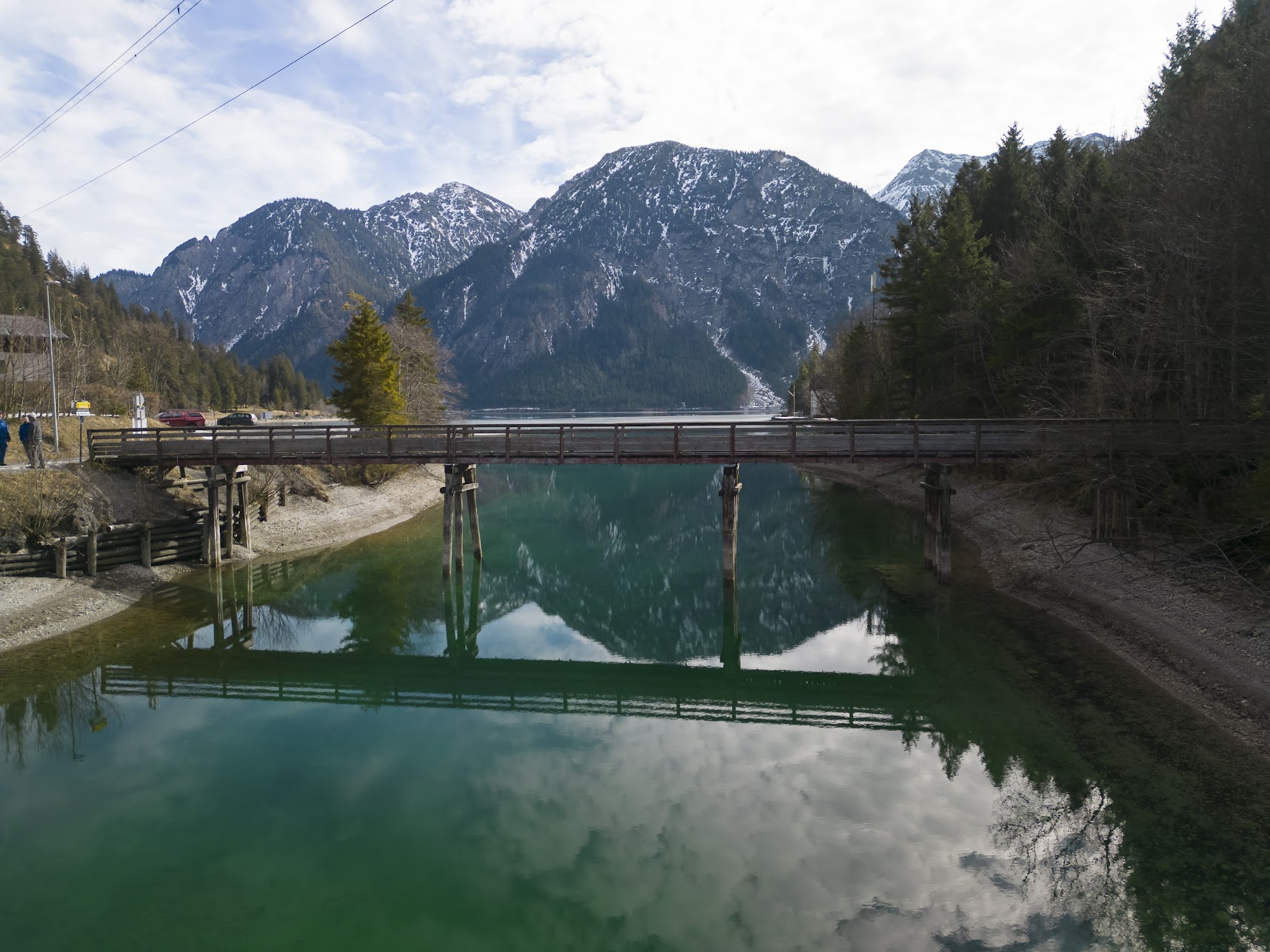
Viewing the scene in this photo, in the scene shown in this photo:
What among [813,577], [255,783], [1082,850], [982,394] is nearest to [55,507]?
[255,783]

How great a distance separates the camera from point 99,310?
406 ft

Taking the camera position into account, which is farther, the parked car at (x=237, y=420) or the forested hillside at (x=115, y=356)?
the parked car at (x=237, y=420)

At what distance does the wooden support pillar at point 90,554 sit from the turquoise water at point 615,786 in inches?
116

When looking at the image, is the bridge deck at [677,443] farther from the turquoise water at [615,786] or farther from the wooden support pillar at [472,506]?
the turquoise water at [615,786]

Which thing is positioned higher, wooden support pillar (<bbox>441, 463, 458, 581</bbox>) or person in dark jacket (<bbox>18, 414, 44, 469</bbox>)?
person in dark jacket (<bbox>18, 414, 44, 469</bbox>)

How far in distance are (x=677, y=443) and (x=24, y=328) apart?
202ft

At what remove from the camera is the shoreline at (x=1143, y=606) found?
16234 millimetres

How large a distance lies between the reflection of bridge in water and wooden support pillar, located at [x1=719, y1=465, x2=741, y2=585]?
17.8ft

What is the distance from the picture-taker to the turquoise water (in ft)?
33.6

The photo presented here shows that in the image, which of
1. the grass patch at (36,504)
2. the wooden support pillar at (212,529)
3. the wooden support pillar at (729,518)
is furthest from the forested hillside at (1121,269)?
the grass patch at (36,504)

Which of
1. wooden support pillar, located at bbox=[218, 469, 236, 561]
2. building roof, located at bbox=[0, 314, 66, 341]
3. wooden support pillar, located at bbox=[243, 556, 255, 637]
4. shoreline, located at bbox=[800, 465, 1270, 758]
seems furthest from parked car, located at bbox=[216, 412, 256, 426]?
shoreline, located at bbox=[800, 465, 1270, 758]

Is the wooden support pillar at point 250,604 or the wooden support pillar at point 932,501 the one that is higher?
the wooden support pillar at point 932,501

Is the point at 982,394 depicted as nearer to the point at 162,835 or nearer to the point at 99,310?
the point at 162,835

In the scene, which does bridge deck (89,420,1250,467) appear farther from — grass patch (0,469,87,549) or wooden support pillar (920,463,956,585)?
grass patch (0,469,87,549)
